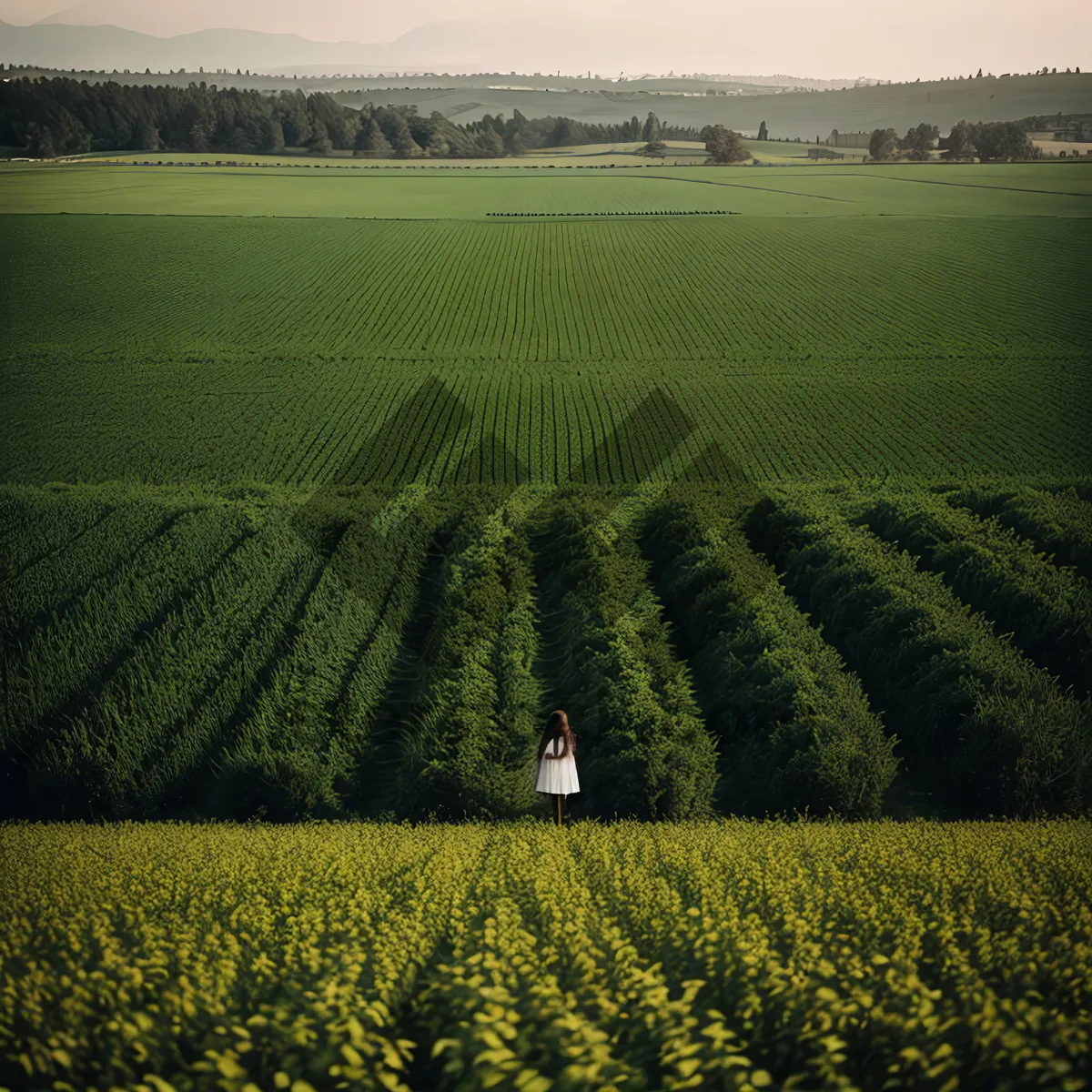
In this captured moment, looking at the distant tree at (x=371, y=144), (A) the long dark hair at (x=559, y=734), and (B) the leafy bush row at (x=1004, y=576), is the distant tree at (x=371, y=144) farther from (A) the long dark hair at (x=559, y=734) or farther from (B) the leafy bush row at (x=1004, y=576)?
(A) the long dark hair at (x=559, y=734)

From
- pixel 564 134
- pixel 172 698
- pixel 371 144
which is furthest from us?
pixel 564 134

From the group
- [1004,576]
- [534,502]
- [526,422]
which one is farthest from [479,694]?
[526,422]

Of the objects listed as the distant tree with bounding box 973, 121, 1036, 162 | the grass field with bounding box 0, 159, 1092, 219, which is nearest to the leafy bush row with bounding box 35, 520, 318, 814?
the grass field with bounding box 0, 159, 1092, 219

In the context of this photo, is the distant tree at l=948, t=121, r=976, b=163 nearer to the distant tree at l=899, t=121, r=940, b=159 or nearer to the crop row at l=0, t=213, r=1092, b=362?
the distant tree at l=899, t=121, r=940, b=159

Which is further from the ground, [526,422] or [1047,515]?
[526,422]

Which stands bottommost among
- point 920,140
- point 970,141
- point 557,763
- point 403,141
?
point 557,763

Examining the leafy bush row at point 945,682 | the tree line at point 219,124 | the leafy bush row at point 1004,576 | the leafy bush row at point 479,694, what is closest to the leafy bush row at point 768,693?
the leafy bush row at point 945,682

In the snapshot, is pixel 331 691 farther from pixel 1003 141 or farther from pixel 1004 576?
pixel 1003 141

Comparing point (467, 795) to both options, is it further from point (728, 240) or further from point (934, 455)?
point (728, 240)
